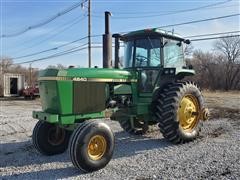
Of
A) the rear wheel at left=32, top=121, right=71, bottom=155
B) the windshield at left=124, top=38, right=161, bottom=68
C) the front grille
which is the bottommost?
the rear wheel at left=32, top=121, right=71, bottom=155

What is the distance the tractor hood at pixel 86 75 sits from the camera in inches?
288

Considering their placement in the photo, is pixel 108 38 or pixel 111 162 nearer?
pixel 111 162

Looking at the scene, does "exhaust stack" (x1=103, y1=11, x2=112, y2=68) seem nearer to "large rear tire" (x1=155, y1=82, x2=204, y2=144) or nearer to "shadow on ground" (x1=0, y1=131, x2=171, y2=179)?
"large rear tire" (x1=155, y1=82, x2=204, y2=144)

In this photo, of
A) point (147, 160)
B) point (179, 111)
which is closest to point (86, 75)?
point (147, 160)

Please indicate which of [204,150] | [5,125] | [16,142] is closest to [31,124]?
[5,125]

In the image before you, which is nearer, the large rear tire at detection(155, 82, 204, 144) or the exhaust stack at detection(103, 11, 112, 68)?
the large rear tire at detection(155, 82, 204, 144)

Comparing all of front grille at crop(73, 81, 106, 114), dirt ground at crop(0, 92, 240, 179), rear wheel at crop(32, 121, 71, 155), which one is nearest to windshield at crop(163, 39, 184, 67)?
dirt ground at crop(0, 92, 240, 179)

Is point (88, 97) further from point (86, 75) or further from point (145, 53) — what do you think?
point (145, 53)

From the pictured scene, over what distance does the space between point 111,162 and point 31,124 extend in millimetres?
6610

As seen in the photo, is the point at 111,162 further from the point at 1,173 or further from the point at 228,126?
the point at 228,126

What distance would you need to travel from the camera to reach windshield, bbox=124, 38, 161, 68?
927 centimetres

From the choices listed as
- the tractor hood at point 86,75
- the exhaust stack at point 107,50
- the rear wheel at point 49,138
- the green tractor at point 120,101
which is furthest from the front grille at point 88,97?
the exhaust stack at point 107,50

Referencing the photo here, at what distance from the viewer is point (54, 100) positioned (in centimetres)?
746

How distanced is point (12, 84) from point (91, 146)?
37165 millimetres
